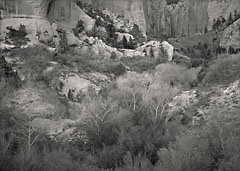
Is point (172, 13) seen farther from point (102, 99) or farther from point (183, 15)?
point (102, 99)

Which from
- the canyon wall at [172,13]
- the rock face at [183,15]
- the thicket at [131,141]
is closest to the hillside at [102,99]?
the thicket at [131,141]

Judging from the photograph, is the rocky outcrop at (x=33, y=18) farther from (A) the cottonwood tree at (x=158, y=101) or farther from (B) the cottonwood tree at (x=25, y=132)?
(A) the cottonwood tree at (x=158, y=101)

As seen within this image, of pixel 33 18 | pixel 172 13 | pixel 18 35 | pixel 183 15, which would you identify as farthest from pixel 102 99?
pixel 172 13

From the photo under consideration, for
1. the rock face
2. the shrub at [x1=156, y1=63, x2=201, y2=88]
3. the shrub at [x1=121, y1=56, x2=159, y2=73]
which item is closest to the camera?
the shrub at [x1=156, y1=63, x2=201, y2=88]

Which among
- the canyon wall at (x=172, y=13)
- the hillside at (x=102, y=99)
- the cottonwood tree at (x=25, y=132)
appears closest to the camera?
the hillside at (x=102, y=99)

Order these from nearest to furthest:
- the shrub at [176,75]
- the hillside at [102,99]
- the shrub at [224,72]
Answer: the hillside at [102,99]
the shrub at [224,72]
the shrub at [176,75]

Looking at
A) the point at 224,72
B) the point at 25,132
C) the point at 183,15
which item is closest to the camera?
the point at 25,132

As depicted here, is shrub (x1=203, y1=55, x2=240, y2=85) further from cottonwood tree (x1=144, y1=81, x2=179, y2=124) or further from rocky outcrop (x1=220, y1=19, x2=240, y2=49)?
rocky outcrop (x1=220, y1=19, x2=240, y2=49)

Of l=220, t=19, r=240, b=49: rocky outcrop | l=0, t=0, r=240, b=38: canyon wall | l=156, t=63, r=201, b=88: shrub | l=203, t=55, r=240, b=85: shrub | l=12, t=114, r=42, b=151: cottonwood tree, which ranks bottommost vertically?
l=12, t=114, r=42, b=151: cottonwood tree

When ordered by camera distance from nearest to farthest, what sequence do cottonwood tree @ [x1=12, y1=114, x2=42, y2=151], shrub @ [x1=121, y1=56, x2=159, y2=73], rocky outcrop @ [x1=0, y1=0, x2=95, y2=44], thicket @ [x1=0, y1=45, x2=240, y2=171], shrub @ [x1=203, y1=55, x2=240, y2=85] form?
thicket @ [x1=0, y1=45, x2=240, y2=171], cottonwood tree @ [x1=12, y1=114, x2=42, y2=151], shrub @ [x1=203, y1=55, x2=240, y2=85], rocky outcrop @ [x1=0, y1=0, x2=95, y2=44], shrub @ [x1=121, y1=56, x2=159, y2=73]

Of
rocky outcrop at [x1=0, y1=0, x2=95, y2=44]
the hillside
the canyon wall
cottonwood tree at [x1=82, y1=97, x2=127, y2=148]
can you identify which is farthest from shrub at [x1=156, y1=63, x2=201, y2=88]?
the canyon wall

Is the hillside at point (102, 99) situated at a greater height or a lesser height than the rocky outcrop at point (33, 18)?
lesser

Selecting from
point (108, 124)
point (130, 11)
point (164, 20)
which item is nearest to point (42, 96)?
point (108, 124)

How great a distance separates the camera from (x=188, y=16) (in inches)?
2852
